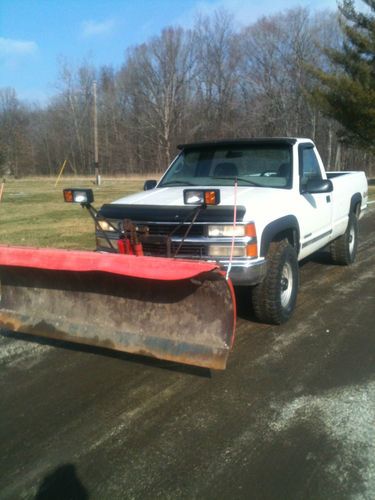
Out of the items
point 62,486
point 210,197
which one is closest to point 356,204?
point 210,197

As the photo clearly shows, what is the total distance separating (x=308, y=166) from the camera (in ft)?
19.5

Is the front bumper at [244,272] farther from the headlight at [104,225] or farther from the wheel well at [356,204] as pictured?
the wheel well at [356,204]

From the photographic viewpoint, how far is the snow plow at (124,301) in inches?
137

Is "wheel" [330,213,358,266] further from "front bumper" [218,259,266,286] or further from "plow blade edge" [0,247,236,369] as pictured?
"plow blade edge" [0,247,236,369]

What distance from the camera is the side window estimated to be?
5621 millimetres

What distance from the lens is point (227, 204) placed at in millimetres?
4371

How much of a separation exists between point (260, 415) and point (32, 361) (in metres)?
2.09

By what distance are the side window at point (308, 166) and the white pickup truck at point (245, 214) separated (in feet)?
0.05

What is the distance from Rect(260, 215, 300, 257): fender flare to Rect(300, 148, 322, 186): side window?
0.67m

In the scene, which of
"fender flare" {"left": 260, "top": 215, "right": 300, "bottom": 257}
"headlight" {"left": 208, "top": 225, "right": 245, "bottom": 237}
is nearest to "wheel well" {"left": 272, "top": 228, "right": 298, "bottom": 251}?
"fender flare" {"left": 260, "top": 215, "right": 300, "bottom": 257}

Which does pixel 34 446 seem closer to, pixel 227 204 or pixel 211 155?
pixel 227 204

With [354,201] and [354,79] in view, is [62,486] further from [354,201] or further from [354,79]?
[354,79]

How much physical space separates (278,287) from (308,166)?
2040 mm

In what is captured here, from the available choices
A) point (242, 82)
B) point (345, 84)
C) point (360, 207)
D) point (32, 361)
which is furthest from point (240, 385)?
point (242, 82)
